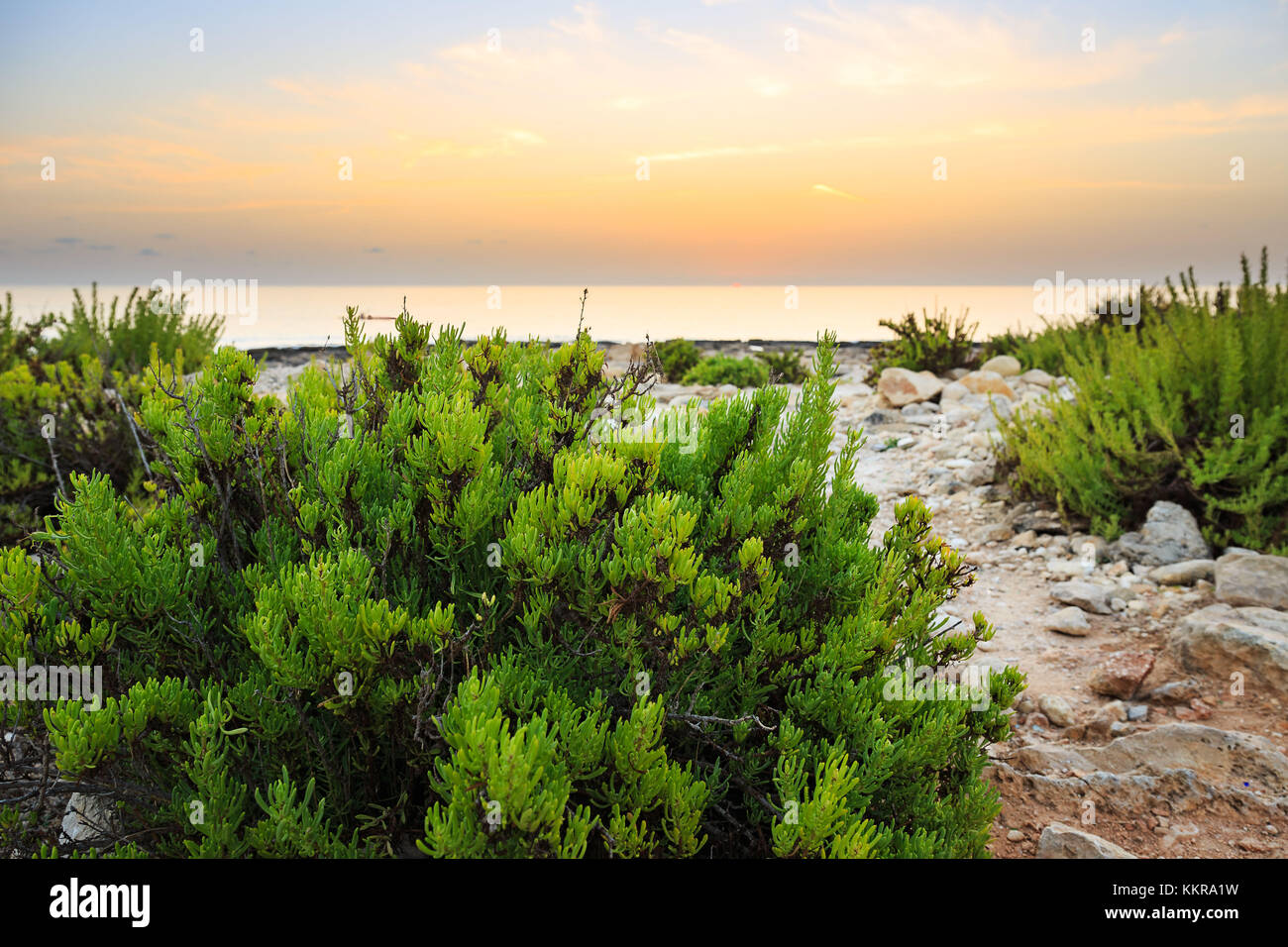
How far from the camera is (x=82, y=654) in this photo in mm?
2176

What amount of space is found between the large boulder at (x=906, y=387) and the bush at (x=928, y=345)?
6.37ft

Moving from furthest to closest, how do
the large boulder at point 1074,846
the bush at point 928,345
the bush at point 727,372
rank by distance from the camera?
the bush at point 727,372, the bush at point 928,345, the large boulder at point 1074,846

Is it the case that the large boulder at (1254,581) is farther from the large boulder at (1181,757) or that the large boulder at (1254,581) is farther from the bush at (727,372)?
the bush at (727,372)

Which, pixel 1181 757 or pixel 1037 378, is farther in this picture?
pixel 1037 378

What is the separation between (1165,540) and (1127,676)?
2.04 meters

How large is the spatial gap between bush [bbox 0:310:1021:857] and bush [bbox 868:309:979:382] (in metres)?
10.6

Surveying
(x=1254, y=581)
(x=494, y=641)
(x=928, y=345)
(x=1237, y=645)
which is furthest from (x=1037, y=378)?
(x=494, y=641)

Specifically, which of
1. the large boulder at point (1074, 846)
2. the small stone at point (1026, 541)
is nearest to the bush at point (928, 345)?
the small stone at point (1026, 541)

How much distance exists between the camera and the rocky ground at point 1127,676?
315 cm

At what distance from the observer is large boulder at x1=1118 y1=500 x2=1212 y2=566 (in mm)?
5633

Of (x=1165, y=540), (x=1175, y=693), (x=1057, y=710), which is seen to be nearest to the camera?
(x=1057, y=710)

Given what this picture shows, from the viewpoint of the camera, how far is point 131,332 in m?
9.97

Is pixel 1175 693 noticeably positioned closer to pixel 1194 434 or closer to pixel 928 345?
pixel 1194 434

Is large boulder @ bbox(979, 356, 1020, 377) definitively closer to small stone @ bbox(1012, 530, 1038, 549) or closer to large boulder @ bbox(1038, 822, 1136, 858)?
small stone @ bbox(1012, 530, 1038, 549)
